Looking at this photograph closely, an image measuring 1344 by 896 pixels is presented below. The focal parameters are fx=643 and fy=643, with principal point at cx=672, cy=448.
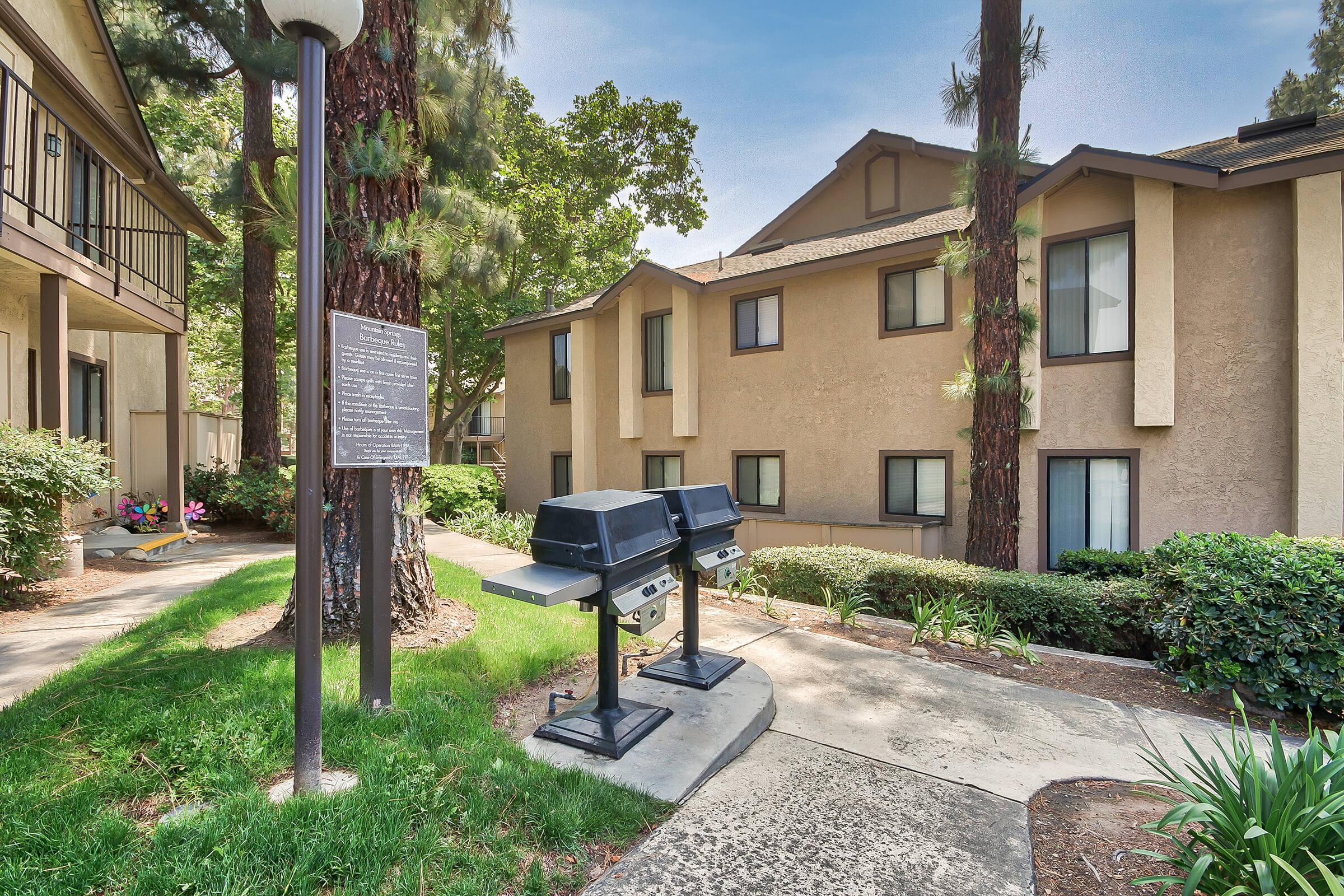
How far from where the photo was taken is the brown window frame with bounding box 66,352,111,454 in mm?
10828

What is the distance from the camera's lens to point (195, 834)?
94.3 inches

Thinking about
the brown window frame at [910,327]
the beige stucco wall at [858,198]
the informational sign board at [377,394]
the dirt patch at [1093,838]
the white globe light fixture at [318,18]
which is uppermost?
the beige stucco wall at [858,198]

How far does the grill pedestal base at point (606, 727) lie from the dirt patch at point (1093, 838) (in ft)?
6.37

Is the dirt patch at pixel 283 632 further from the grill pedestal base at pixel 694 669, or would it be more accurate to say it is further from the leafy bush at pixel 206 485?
the leafy bush at pixel 206 485

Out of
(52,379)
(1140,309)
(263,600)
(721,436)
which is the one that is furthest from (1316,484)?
(52,379)

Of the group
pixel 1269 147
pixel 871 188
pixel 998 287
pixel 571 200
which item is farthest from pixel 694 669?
pixel 571 200

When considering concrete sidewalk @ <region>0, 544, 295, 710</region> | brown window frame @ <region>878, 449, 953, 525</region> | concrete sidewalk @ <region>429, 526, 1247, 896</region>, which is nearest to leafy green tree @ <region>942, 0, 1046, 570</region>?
brown window frame @ <region>878, 449, 953, 525</region>

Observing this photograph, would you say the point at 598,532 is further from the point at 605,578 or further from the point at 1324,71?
the point at 1324,71

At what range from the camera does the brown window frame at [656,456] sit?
14.5m

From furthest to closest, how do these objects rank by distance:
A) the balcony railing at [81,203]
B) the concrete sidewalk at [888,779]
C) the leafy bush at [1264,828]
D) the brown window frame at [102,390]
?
Answer: 1. the brown window frame at [102,390]
2. the balcony railing at [81,203]
3. the concrete sidewalk at [888,779]
4. the leafy bush at [1264,828]

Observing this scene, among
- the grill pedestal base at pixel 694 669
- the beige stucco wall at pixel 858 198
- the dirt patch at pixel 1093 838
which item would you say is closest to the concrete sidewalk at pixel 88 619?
the grill pedestal base at pixel 694 669

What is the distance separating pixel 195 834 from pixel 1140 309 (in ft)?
35.4

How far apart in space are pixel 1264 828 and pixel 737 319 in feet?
39.5

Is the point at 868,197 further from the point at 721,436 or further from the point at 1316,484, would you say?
the point at 1316,484
